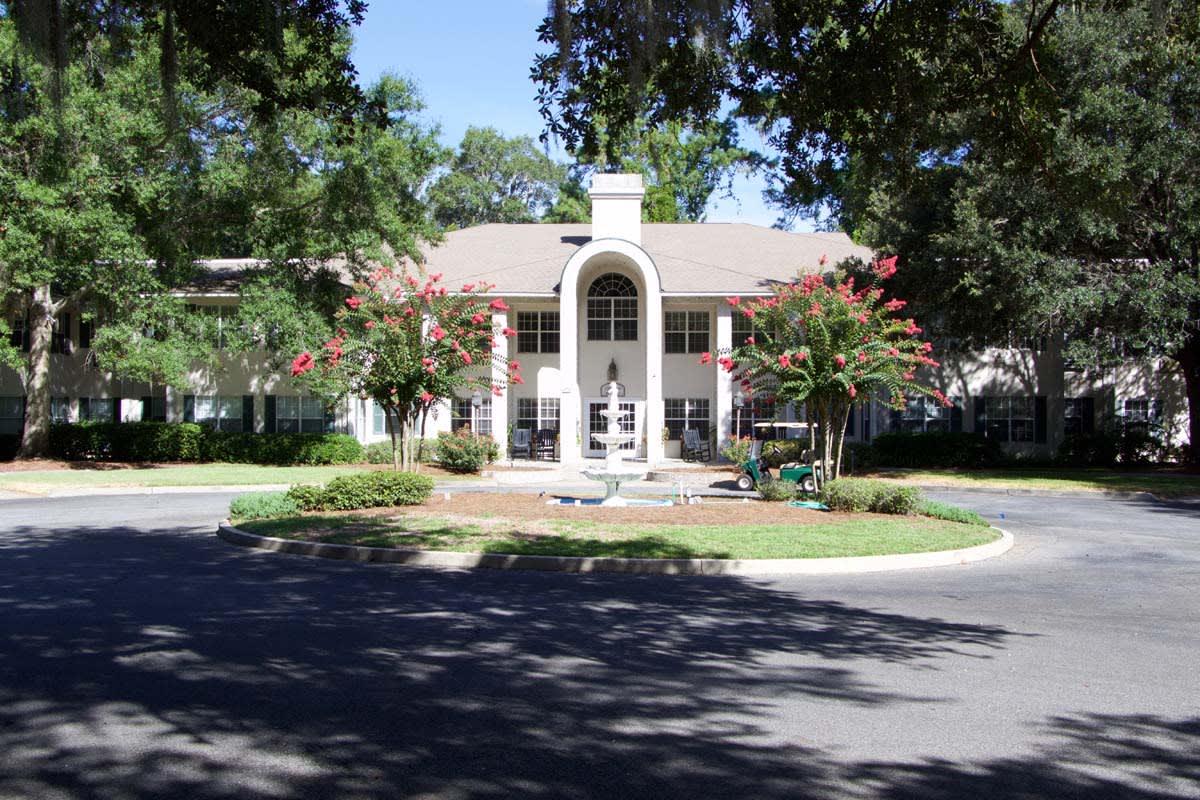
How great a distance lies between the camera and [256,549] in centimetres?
1350

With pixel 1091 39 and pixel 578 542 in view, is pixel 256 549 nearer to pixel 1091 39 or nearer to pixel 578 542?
pixel 578 542

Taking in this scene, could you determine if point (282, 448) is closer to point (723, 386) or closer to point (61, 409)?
point (61, 409)

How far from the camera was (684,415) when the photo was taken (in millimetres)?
33875

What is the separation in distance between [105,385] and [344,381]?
1921 cm

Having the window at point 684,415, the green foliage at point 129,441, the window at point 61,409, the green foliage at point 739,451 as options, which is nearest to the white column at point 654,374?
the window at point 684,415

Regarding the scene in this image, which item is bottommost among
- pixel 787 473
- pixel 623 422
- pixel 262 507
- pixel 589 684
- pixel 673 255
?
pixel 589 684

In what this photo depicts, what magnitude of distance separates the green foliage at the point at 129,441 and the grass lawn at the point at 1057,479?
2133 centimetres

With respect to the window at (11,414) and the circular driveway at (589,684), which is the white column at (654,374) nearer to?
the circular driveway at (589,684)

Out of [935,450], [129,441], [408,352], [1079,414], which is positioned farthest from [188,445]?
[1079,414]

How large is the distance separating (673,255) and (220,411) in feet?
54.9

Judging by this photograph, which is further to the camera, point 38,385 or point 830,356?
point 38,385

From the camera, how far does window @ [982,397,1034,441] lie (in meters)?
33.8

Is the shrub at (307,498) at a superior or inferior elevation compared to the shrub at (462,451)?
inferior

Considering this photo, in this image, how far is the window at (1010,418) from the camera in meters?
33.8
